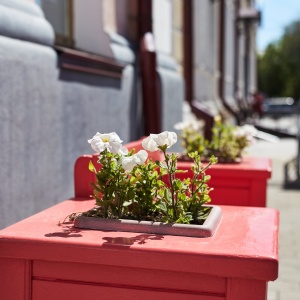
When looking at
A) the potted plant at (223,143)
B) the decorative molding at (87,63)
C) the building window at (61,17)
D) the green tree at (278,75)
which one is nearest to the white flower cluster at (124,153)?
the decorative molding at (87,63)

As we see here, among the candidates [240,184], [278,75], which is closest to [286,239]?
[240,184]

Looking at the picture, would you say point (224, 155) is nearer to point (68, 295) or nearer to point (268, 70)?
point (68, 295)

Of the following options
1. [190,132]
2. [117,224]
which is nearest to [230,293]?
[117,224]

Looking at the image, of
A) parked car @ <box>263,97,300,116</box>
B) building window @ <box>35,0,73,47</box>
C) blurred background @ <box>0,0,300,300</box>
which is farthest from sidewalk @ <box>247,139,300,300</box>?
parked car @ <box>263,97,300,116</box>

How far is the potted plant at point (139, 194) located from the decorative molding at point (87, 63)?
1904mm

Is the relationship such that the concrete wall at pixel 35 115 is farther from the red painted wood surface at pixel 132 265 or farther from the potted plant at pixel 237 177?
the red painted wood surface at pixel 132 265

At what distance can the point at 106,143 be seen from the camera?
2.62 metres

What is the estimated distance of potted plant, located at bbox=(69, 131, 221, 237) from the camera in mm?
2580

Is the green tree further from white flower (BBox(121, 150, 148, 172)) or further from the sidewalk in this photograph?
white flower (BBox(121, 150, 148, 172))

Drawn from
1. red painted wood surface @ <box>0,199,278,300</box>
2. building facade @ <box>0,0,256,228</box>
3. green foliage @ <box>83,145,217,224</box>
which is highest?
building facade @ <box>0,0,256,228</box>

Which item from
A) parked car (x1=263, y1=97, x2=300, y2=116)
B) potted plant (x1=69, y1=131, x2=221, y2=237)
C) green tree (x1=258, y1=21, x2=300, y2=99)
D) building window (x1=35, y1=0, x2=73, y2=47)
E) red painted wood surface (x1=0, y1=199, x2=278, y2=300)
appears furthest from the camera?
green tree (x1=258, y1=21, x2=300, y2=99)

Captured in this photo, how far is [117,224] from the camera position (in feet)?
8.34

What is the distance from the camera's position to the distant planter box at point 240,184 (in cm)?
402

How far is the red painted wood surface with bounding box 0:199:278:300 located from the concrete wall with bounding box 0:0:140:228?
108cm
